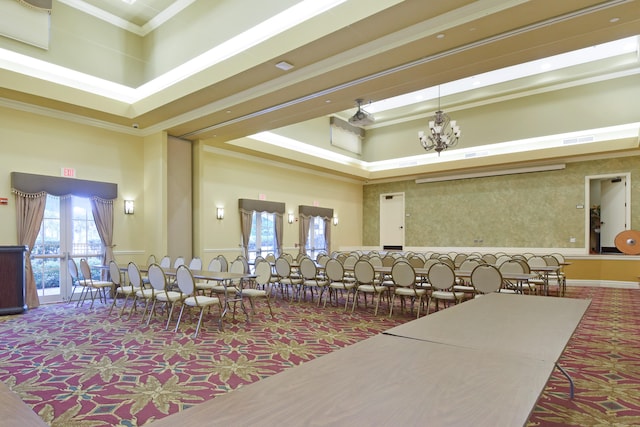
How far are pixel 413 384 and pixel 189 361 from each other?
3532mm

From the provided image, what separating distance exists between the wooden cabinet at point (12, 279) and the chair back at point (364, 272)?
6137 mm

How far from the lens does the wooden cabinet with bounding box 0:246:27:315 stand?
22.2ft

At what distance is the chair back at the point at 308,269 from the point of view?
8.05 meters

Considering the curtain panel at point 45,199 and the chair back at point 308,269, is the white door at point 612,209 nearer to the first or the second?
the chair back at point 308,269

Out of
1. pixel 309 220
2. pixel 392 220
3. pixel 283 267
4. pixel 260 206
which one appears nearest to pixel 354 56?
pixel 283 267

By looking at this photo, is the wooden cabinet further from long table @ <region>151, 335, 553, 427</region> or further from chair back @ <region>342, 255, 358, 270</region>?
long table @ <region>151, 335, 553, 427</region>

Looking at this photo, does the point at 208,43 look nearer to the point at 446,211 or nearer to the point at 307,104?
the point at 307,104

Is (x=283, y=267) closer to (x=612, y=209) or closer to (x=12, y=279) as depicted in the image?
(x=12, y=279)

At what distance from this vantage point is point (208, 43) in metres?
7.52

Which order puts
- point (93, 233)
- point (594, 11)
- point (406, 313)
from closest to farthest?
1. point (594, 11)
2. point (406, 313)
3. point (93, 233)

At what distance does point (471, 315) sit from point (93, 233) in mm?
8838

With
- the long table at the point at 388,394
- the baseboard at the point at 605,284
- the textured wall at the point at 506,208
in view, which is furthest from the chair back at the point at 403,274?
the textured wall at the point at 506,208

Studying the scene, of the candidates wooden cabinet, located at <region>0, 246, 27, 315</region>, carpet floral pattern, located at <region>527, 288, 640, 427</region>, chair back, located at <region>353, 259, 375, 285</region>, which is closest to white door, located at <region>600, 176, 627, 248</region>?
carpet floral pattern, located at <region>527, 288, 640, 427</region>

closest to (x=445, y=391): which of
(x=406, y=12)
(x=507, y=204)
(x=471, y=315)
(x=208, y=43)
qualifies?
(x=471, y=315)
